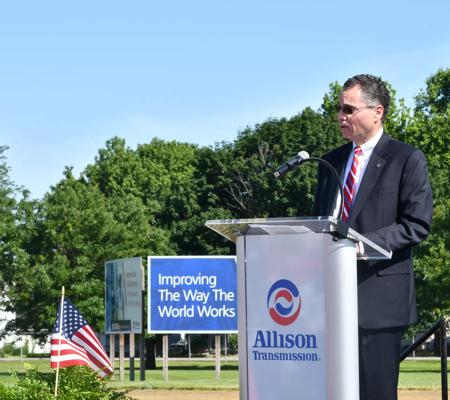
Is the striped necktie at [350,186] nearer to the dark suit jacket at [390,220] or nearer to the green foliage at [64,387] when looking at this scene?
the dark suit jacket at [390,220]

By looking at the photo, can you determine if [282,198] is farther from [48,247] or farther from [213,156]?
[48,247]

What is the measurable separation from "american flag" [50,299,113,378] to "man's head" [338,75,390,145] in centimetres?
659

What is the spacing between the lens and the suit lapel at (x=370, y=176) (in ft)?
17.7

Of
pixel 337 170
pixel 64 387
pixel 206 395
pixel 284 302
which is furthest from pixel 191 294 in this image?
pixel 284 302

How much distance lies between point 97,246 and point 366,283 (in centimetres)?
4006

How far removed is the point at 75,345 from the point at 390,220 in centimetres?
713

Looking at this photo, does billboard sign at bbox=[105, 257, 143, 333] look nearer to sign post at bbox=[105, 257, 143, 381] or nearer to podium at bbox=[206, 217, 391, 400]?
sign post at bbox=[105, 257, 143, 381]

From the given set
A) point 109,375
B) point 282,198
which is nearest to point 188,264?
point 109,375

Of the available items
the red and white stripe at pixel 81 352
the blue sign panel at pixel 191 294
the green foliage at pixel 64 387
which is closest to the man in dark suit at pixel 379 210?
the green foliage at pixel 64 387

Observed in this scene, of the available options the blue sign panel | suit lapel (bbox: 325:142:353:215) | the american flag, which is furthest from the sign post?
suit lapel (bbox: 325:142:353:215)

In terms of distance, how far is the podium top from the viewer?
4.86 meters

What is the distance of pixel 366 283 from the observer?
17.1 ft

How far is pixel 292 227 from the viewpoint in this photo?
4.94 m

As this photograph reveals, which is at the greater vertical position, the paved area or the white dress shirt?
the white dress shirt
